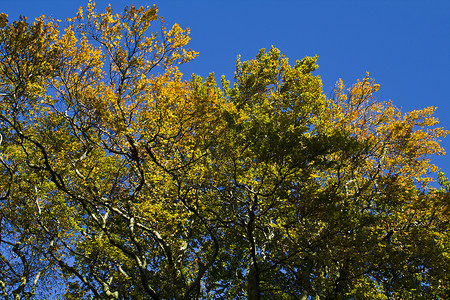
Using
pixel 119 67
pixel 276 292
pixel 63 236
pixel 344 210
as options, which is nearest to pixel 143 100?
pixel 119 67

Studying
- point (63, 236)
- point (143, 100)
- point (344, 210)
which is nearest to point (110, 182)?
point (63, 236)

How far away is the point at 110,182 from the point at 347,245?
7734 millimetres

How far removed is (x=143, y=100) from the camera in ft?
32.5

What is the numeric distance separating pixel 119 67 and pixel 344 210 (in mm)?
7476

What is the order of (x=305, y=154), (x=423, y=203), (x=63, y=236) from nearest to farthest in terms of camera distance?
(x=305, y=154) → (x=423, y=203) → (x=63, y=236)

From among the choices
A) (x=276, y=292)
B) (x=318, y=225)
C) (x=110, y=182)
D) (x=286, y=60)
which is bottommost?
(x=276, y=292)

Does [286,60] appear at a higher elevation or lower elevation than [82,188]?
higher

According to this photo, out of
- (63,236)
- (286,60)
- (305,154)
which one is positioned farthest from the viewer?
(286,60)

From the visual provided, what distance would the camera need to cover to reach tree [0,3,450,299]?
9031 mm

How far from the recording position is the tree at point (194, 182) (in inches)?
356

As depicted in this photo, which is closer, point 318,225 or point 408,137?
point 318,225

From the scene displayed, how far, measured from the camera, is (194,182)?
409 inches

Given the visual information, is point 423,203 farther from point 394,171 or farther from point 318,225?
point 318,225

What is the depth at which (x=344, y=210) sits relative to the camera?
10.1m
